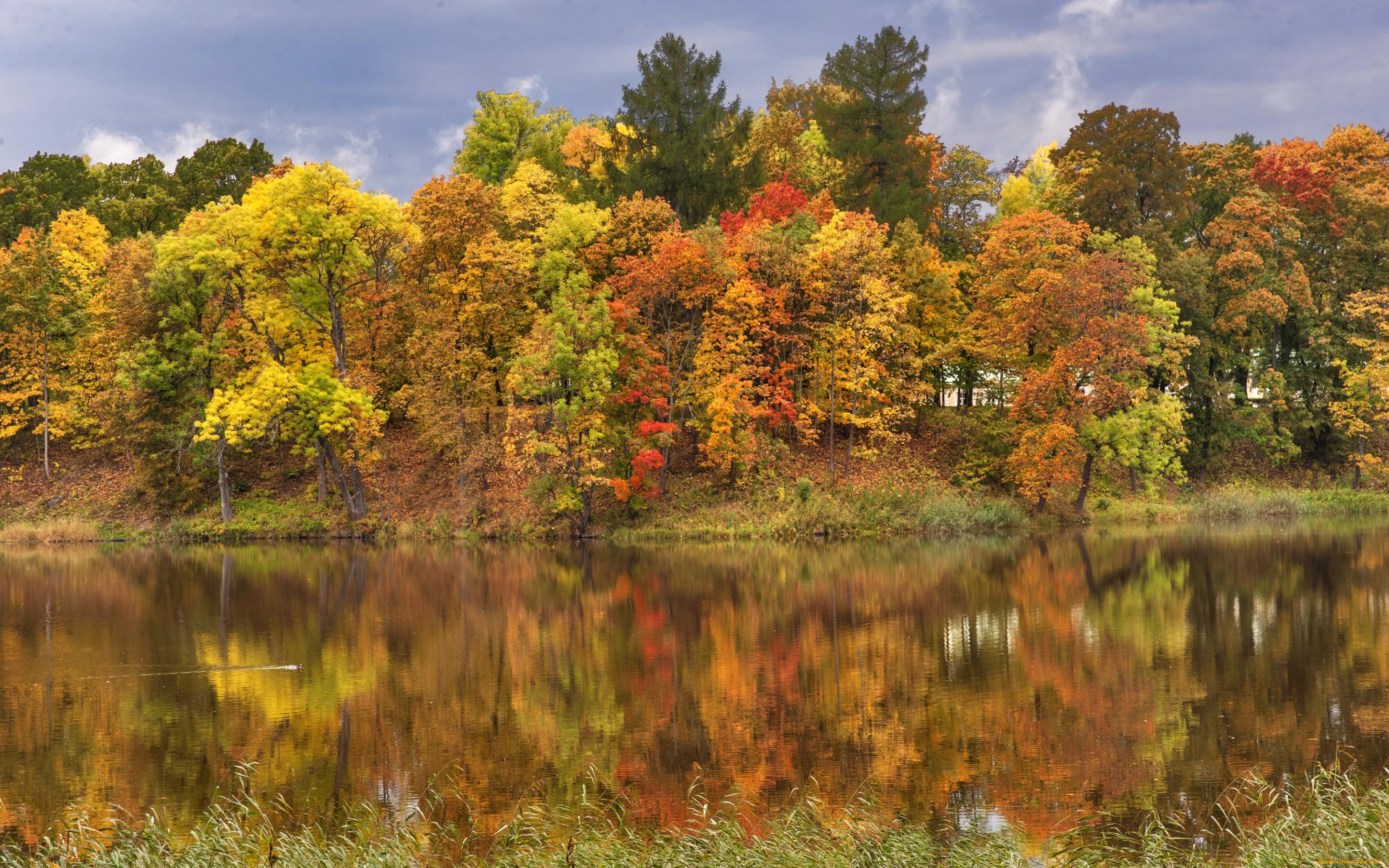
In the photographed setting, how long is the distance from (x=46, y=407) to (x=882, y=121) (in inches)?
1708

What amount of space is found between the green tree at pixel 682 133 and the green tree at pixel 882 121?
18.2 ft

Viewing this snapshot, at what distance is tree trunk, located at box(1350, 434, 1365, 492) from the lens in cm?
4903

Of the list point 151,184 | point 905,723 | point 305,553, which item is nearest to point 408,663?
point 905,723

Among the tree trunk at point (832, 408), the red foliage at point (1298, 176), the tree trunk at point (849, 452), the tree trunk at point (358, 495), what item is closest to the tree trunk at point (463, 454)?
the tree trunk at point (358, 495)

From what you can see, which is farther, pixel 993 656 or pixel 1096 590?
pixel 1096 590

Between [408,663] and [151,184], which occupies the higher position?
[151,184]

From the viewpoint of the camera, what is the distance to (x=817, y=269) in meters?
44.9

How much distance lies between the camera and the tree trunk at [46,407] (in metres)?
50.5

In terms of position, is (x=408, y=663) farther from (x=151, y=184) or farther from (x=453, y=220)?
(x=151, y=184)

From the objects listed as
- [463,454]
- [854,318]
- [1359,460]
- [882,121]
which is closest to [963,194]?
[882,121]

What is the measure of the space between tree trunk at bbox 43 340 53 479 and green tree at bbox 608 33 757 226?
95.9ft

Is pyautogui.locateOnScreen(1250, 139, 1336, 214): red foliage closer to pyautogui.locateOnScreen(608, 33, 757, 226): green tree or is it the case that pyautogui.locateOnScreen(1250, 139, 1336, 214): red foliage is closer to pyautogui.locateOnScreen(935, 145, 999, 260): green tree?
pyautogui.locateOnScreen(935, 145, 999, 260): green tree

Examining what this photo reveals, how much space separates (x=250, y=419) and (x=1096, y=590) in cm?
3347

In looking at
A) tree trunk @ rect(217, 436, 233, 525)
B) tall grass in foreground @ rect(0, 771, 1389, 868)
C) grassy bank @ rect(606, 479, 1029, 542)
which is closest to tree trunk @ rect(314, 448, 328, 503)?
tree trunk @ rect(217, 436, 233, 525)
